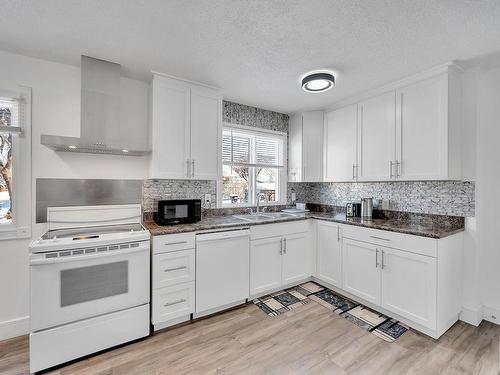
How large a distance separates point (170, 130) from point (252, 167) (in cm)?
139

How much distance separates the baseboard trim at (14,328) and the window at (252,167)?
2.22 metres

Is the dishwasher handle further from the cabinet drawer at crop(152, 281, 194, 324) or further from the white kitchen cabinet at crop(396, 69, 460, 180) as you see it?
the white kitchen cabinet at crop(396, 69, 460, 180)

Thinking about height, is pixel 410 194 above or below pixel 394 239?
above

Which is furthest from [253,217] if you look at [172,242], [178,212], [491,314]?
[491,314]

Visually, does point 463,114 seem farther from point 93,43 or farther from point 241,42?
point 93,43

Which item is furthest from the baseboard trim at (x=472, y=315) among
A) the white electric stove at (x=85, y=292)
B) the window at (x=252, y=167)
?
the white electric stove at (x=85, y=292)

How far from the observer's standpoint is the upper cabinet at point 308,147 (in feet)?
11.5

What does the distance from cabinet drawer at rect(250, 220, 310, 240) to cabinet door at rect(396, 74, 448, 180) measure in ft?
4.14

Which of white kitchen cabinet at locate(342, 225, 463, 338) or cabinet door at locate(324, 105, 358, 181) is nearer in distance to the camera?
white kitchen cabinet at locate(342, 225, 463, 338)

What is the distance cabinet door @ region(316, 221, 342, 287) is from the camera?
286cm

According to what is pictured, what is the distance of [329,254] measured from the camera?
2973mm

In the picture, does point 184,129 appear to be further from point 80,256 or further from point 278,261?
point 278,261

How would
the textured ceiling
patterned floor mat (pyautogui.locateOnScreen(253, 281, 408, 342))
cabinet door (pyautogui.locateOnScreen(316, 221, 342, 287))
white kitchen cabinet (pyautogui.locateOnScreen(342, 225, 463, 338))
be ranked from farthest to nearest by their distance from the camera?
1. cabinet door (pyautogui.locateOnScreen(316, 221, 342, 287))
2. patterned floor mat (pyautogui.locateOnScreen(253, 281, 408, 342))
3. white kitchen cabinet (pyautogui.locateOnScreen(342, 225, 463, 338))
4. the textured ceiling

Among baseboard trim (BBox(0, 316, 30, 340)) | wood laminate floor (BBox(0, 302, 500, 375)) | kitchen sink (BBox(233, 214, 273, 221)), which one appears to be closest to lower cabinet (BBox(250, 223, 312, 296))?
kitchen sink (BBox(233, 214, 273, 221))
